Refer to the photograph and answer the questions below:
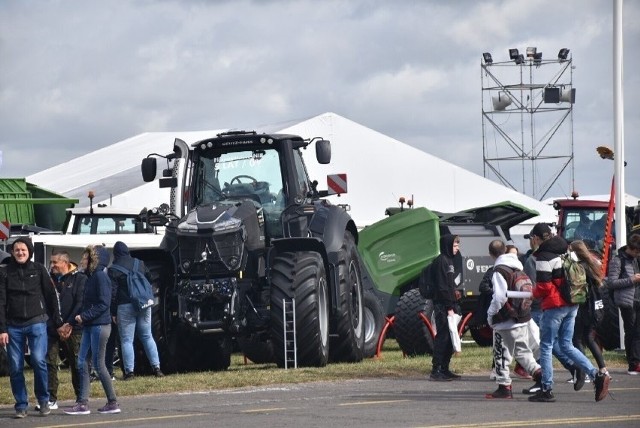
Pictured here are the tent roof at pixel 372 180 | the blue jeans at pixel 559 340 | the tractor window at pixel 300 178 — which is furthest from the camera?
the tent roof at pixel 372 180

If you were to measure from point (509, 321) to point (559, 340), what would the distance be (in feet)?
2.03

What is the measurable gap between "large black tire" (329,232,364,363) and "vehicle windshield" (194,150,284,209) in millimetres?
1237

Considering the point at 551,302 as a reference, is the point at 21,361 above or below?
below

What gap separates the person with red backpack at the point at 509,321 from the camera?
14.8 meters

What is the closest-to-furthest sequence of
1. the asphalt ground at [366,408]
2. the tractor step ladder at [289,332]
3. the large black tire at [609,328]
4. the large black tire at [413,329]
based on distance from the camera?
the asphalt ground at [366,408], the tractor step ladder at [289,332], the large black tire at [413,329], the large black tire at [609,328]

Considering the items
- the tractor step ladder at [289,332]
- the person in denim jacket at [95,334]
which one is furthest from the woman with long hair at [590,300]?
the person in denim jacket at [95,334]

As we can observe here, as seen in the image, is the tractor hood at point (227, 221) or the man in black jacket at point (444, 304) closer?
the man in black jacket at point (444, 304)

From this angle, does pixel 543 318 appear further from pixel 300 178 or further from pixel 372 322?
pixel 372 322

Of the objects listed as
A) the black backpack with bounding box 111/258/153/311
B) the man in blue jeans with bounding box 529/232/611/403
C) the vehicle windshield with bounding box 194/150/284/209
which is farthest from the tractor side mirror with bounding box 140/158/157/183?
the man in blue jeans with bounding box 529/232/611/403

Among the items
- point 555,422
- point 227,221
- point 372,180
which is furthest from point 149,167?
point 372,180

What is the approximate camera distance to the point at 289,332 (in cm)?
1800

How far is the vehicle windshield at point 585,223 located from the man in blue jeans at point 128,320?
9849 millimetres

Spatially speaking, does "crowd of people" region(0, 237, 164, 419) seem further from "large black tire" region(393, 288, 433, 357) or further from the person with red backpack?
"large black tire" region(393, 288, 433, 357)

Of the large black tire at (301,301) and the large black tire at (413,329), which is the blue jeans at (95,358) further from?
the large black tire at (413,329)
